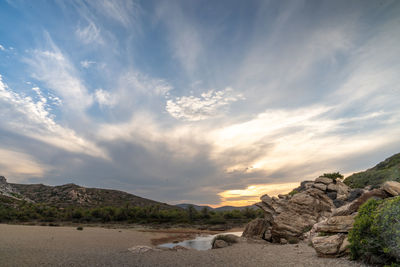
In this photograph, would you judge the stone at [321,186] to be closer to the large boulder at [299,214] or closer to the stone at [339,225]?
the large boulder at [299,214]

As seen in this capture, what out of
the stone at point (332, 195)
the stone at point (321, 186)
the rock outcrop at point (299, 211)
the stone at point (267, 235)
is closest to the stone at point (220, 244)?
the rock outcrop at point (299, 211)

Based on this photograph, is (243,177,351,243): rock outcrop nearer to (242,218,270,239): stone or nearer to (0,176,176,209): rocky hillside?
(242,218,270,239): stone

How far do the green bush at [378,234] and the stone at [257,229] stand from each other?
17.7 meters

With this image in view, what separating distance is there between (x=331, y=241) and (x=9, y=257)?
21552mm

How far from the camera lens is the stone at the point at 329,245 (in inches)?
479

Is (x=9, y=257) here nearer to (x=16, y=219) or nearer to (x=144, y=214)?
(x=16, y=219)

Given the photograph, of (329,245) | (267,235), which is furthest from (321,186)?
(329,245)

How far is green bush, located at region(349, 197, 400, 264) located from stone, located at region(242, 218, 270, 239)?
17.7m

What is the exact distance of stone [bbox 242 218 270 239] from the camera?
1072 inches

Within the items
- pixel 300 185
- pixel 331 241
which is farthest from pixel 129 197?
pixel 331 241

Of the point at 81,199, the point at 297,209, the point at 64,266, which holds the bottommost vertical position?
the point at 64,266

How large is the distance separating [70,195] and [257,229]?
99.4 meters

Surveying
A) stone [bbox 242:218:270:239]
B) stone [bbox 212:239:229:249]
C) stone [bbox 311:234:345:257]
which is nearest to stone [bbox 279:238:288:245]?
stone [bbox 242:218:270:239]

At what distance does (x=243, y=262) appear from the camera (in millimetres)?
14438
